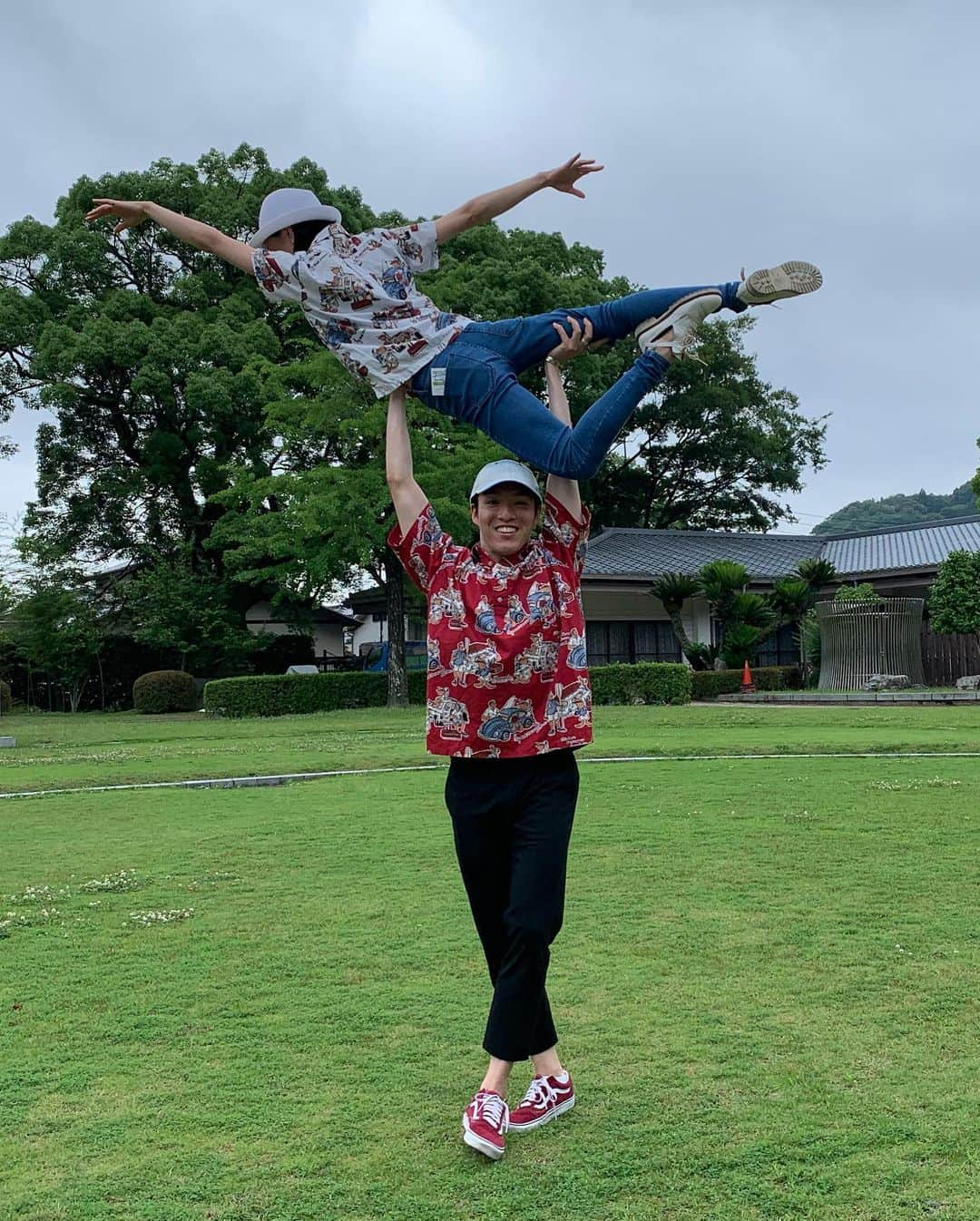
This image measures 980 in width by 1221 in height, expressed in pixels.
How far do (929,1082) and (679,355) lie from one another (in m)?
2.32

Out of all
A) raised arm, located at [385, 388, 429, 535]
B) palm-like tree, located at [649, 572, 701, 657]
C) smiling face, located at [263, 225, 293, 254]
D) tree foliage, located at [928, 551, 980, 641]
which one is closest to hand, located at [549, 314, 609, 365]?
raised arm, located at [385, 388, 429, 535]

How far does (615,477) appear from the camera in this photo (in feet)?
139

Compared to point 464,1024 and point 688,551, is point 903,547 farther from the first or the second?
point 464,1024

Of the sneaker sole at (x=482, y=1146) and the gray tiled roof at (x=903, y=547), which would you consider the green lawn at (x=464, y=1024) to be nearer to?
the sneaker sole at (x=482, y=1146)

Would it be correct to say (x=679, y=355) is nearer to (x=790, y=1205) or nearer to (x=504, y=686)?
(x=504, y=686)

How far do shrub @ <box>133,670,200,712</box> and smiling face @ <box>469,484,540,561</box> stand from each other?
2938 centimetres

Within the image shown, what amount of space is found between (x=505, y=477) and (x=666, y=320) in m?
0.84

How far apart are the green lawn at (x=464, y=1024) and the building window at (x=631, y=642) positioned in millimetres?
24376

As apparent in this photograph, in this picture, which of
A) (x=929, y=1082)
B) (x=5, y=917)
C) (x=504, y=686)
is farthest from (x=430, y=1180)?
(x=5, y=917)

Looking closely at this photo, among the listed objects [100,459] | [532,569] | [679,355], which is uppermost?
[100,459]

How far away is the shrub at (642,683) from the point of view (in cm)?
2561

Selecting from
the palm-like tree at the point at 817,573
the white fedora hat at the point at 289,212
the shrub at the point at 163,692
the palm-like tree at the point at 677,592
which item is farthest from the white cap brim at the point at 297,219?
the palm-like tree at the point at 817,573

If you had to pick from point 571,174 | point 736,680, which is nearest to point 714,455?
point 736,680

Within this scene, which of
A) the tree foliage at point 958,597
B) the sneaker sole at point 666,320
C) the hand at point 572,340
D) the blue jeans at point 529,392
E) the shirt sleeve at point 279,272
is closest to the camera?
the blue jeans at point 529,392
